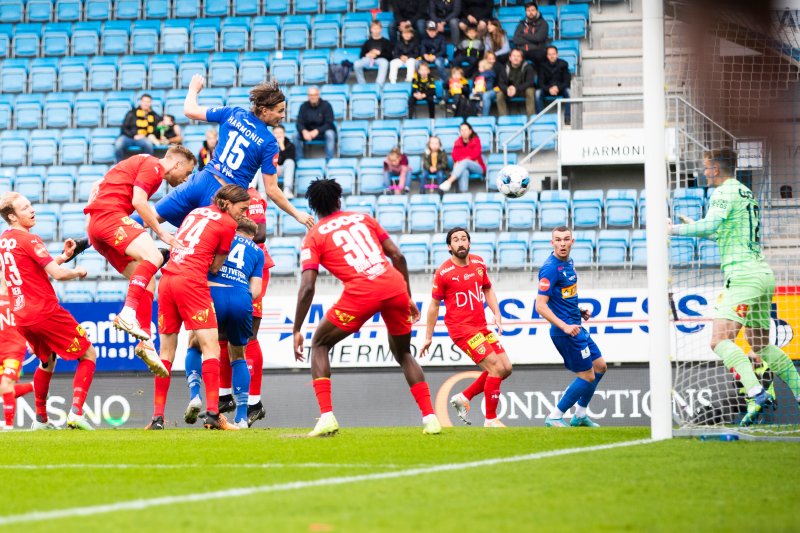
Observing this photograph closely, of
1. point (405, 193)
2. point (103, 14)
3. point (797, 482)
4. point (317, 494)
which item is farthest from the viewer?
point (103, 14)

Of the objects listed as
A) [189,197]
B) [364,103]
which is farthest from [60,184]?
[189,197]

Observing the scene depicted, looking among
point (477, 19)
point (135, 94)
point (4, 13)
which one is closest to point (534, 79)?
point (477, 19)

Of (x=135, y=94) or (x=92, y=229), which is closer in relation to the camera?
(x=92, y=229)

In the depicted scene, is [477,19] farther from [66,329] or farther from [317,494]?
[317,494]

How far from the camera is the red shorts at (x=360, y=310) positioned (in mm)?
8336

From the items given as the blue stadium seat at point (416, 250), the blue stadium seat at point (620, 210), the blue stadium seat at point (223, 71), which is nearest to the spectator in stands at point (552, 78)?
the blue stadium seat at point (620, 210)

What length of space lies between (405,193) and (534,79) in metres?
3.01

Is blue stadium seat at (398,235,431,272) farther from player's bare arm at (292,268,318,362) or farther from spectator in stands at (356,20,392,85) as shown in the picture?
player's bare arm at (292,268,318,362)

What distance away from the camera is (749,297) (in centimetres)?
970

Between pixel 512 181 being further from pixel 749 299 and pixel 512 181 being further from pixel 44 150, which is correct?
pixel 44 150

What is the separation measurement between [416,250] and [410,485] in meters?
12.2

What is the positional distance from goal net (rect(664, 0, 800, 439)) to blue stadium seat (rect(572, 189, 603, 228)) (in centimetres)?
436

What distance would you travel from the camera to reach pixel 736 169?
875cm

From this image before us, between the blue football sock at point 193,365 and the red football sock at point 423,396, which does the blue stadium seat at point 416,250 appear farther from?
the red football sock at point 423,396
